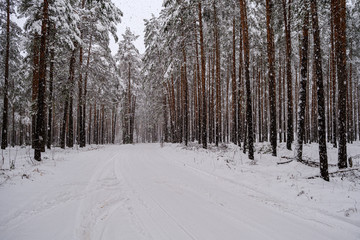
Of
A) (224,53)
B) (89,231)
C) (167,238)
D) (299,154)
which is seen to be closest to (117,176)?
(89,231)

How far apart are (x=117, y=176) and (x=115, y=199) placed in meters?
2.39

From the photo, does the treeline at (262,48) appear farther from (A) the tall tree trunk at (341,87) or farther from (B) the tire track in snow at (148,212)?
(B) the tire track in snow at (148,212)

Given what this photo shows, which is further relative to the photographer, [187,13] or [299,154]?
[187,13]

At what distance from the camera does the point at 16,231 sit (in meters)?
3.26

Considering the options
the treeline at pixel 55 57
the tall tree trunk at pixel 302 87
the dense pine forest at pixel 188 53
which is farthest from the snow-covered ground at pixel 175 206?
the treeline at pixel 55 57

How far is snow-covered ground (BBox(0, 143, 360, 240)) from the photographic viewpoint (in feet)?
11.1

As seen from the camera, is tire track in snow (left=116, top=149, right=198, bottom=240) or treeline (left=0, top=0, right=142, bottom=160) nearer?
tire track in snow (left=116, top=149, right=198, bottom=240)

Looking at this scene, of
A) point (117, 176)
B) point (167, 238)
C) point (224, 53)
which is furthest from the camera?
point (224, 53)

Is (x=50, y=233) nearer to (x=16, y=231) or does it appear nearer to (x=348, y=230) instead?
(x=16, y=231)

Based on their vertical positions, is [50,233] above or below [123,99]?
below

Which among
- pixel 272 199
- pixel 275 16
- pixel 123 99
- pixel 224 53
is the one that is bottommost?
pixel 272 199

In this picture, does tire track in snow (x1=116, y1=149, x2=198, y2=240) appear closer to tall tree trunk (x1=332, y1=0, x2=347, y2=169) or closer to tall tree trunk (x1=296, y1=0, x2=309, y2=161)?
tall tree trunk (x1=296, y1=0, x2=309, y2=161)

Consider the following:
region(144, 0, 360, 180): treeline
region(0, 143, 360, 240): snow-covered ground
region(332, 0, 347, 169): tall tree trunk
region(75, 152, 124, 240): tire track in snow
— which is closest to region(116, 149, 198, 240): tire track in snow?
region(0, 143, 360, 240): snow-covered ground

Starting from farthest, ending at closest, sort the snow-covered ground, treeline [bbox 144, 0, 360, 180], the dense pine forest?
the dense pine forest < treeline [bbox 144, 0, 360, 180] < the snow-covered ground
